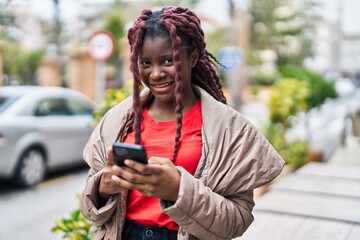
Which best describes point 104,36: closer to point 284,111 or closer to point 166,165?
point 284,111

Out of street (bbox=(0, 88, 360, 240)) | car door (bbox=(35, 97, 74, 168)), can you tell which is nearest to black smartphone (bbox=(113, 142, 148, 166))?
street (bbox=(0, 88, 360, 240))

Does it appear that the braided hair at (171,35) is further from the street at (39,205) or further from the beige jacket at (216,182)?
the street at (39,205)

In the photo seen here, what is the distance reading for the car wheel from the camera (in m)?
7.21

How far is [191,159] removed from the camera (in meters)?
1.68

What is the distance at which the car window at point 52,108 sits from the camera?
25.0 feet

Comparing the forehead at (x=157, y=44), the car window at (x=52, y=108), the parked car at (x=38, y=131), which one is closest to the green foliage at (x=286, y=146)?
the parked car at (x=38, y=131)

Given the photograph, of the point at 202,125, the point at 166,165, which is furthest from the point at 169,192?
the point at 202,125

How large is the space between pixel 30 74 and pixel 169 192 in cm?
1955

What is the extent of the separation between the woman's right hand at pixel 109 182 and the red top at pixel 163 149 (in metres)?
0.10

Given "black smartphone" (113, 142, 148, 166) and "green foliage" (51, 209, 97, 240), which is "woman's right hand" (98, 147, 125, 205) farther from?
"green foliage" (51, 209, 97, 240)

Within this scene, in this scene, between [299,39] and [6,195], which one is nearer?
[6,195]

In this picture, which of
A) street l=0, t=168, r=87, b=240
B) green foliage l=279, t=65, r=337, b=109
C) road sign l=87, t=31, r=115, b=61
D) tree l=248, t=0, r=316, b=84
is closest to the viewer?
street l=0, t=168, r=87, b=240

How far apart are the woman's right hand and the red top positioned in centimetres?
10

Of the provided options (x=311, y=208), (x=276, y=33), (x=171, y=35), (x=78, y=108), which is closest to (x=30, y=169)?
(x=78, y=108)
